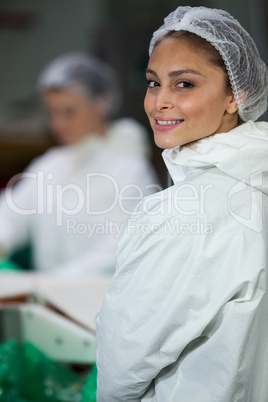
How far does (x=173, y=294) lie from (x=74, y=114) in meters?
1.49

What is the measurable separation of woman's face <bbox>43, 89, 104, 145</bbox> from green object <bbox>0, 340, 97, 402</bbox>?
1.08 m

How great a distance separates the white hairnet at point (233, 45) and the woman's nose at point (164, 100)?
0.09 m

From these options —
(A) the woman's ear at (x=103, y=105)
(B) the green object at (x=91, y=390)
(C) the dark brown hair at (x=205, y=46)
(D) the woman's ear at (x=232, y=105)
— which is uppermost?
(C) the dark brown hair at (x=205, y=46)

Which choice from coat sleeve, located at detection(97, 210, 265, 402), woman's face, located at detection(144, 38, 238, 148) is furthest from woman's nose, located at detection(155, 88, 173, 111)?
coat sleeve, located at detection(97, 210, 265, 402)

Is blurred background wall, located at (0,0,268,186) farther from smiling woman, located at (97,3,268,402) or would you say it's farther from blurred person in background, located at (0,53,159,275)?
smiling woman, located at (97,3,268,402)

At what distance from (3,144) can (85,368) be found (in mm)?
2439

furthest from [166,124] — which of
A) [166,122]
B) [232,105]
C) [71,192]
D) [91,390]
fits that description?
[71,192]

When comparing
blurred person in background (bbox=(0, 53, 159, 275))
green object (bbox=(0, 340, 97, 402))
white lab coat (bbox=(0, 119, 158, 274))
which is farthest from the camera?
blurred person in background (bbox=(0, 53, 159, 275))

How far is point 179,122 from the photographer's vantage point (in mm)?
839

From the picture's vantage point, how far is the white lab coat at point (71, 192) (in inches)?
71.0

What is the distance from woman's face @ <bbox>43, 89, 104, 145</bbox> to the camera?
2195 millimetres

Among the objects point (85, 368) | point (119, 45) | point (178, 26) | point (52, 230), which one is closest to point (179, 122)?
point (178, 26)

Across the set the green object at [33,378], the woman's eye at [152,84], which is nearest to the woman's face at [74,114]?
the green object at [33,378]

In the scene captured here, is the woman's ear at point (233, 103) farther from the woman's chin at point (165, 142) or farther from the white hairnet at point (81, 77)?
the white hairnet at point (81, 77)
